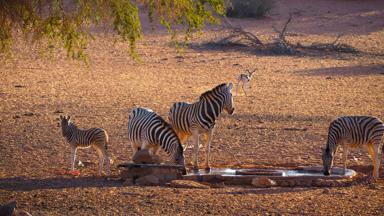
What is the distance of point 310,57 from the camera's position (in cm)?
2825

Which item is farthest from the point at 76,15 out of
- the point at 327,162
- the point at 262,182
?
the point at 327,162

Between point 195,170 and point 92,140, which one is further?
point 195,170

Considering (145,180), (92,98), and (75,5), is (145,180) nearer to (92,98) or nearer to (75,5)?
(75,5)

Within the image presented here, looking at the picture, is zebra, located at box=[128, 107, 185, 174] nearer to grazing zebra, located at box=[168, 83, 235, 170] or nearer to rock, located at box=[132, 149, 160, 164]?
rock, located at box=[132, 149, 160, 164]

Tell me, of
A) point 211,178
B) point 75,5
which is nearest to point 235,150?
point 211,178

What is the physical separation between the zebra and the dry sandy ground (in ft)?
2.25

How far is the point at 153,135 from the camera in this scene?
12625mm

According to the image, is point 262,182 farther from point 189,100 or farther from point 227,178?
point 189,100

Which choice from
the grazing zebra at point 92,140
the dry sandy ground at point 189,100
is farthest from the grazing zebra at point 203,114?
the grazing zebra at point 92,140

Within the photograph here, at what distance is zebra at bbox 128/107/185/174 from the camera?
12.3 metres

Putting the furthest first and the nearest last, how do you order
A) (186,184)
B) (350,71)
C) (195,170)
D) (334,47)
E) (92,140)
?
(334,47) → (350,71) → (195,170) → (92,140) → (186,184)

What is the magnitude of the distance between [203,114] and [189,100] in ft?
22.0

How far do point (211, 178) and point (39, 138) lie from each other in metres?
4.39

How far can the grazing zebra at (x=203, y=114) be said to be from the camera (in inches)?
518
